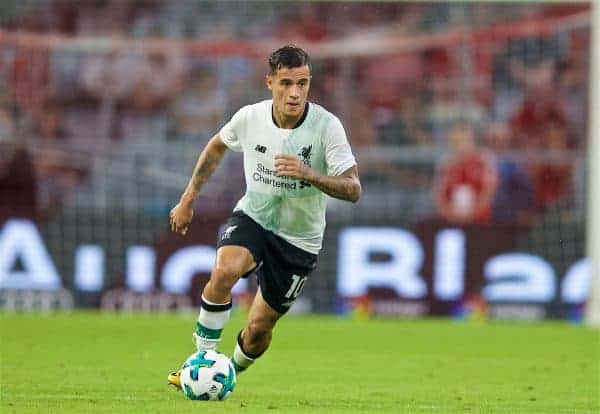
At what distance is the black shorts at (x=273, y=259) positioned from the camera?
27.5 feet

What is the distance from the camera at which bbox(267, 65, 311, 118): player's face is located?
807cm

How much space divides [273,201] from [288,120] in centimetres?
52

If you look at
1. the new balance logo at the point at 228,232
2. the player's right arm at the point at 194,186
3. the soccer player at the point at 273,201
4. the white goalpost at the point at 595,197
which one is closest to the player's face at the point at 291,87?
the soccer player at the point at 273,201

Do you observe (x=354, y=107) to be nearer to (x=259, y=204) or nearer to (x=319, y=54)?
(x=319, y=54)

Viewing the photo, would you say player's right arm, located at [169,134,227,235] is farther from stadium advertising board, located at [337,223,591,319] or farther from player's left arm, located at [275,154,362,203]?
stadium advertising board, located at [337,223,591,319]

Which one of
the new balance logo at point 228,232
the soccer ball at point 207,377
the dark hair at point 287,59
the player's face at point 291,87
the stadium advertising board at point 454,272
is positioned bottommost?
the stadium advertising board at point 454,272

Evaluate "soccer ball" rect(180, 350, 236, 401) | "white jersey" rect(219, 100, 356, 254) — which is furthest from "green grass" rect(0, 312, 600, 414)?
"white jersey" rect(219, 100, 356, 254)

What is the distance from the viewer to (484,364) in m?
11.6

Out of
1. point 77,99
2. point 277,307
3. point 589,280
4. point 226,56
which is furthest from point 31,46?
point 277,307

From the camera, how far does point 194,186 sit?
28.2 ft

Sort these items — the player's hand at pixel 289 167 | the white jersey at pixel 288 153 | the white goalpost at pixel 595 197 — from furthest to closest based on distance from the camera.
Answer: the white goalpost at pixel 595 197 → the white jersey at pixel 288 153 → the player's hand at pixel 289 167

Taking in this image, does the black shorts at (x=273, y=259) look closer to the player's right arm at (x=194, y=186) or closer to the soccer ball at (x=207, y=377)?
the player's right arm at (x=194, y=186)

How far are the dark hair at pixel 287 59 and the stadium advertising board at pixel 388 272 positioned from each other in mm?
9589

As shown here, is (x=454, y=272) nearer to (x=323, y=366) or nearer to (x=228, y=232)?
(x=323, y=366)
